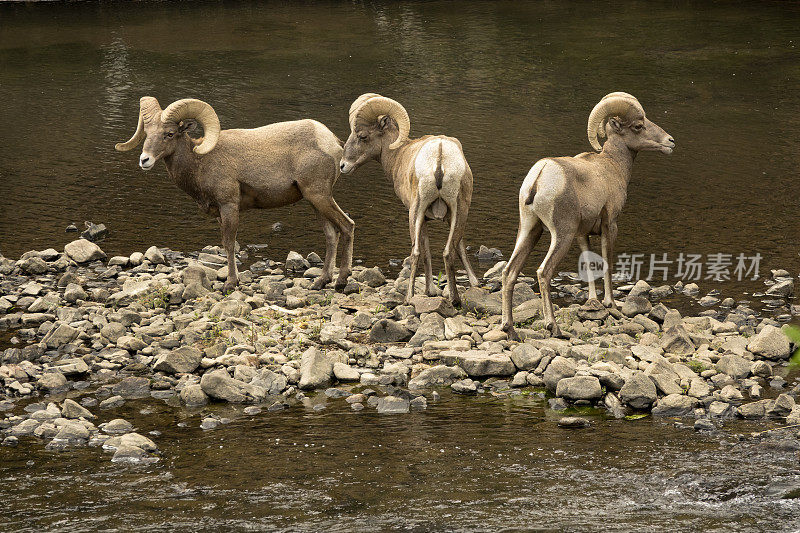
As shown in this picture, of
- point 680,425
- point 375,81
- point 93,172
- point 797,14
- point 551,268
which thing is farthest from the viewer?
point 797,14

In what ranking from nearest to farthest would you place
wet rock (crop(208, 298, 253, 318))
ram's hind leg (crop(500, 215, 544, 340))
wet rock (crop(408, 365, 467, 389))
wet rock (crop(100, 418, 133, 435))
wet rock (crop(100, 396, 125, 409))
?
1. wet rock (crop(100, 418, 133, 435))
2. wet rock (crop(100, 396, 125, 409))
3. wet rock (crop(408, 365, 467, 389))
4. ram's hind leg (crop(500, 215, 544, 340))
5. wet rock (crop(208, 298, 253, 318))

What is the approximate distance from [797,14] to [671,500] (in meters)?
27.9

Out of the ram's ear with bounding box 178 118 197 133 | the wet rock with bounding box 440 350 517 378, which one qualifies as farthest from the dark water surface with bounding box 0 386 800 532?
the ram's ear with bounding box 178 118 197 133

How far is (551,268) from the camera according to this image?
10.4 meters

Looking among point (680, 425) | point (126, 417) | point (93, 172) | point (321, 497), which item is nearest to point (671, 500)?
point (680, 425)

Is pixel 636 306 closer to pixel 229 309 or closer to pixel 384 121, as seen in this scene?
pixel 384 121

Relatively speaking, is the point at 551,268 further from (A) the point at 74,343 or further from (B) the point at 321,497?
(A) the point at 74,343

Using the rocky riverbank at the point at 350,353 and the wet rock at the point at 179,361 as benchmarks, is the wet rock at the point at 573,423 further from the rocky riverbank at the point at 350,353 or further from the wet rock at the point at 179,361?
the wet rock at the point at 179,361

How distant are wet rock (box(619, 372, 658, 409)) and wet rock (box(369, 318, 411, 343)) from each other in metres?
2.46

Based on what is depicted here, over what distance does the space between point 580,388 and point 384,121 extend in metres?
4.38

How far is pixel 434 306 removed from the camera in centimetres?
1093

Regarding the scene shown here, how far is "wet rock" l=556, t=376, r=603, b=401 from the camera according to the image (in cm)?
905

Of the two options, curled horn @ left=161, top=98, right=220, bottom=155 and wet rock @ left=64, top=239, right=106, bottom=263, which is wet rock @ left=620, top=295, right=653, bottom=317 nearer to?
curled horn @ left=161, top=98, right=220, bottom=155

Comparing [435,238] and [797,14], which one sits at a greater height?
[797,14]
